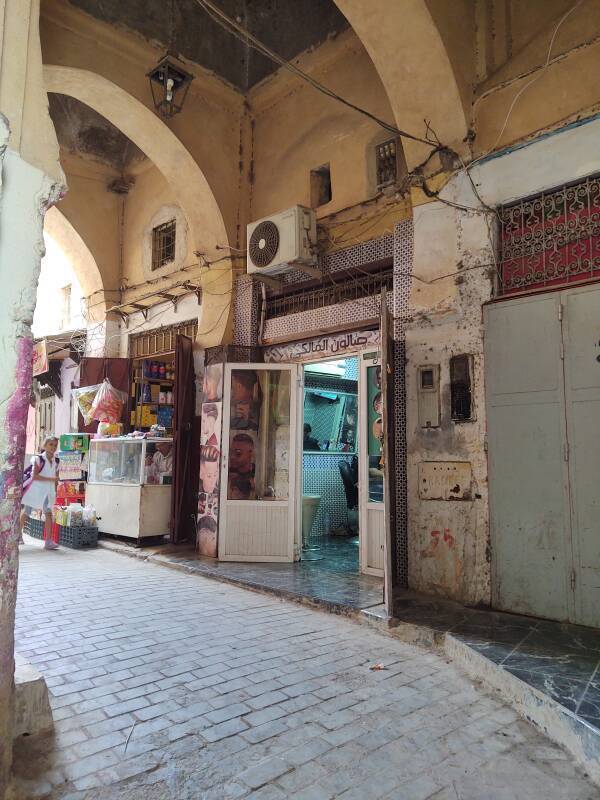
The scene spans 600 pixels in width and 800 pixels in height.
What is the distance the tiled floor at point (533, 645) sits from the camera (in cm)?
311

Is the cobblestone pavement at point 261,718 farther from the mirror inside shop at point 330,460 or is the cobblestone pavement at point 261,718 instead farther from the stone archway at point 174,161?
the stone archway at point 174,161

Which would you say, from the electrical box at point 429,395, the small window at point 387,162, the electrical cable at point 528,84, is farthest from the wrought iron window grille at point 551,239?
the small window at point 387,162

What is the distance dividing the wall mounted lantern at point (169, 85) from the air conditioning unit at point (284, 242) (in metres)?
1.93

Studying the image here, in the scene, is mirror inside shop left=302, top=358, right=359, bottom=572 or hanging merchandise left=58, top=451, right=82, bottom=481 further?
hanging merchandise left=58, top=451, right=82, bottom=481

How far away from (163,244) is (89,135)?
2.20 metres

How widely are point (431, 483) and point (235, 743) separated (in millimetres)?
3230

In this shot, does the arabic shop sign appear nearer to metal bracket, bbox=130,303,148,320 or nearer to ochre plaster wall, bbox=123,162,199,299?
ochre plaster wall, bbox=123,162,199,299

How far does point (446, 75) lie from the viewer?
5.29 metres

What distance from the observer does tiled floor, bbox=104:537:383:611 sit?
528 cm

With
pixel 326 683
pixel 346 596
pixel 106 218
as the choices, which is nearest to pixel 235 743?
pixel 326 683

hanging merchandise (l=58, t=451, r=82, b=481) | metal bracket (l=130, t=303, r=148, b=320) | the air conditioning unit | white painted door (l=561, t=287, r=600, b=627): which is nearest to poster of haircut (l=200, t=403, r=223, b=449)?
the air conditioning unit

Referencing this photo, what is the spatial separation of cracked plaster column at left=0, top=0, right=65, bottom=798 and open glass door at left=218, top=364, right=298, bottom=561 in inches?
195

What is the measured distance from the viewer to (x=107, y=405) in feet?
29.7

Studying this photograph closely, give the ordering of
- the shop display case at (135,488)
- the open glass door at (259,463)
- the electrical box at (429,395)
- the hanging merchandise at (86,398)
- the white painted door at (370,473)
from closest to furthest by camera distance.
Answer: the electrical box at (429,395), the white painted door at (370,473), the open glass door at (259,463), the shop display case at (135,488), the hanging merchandise at (86,398)
